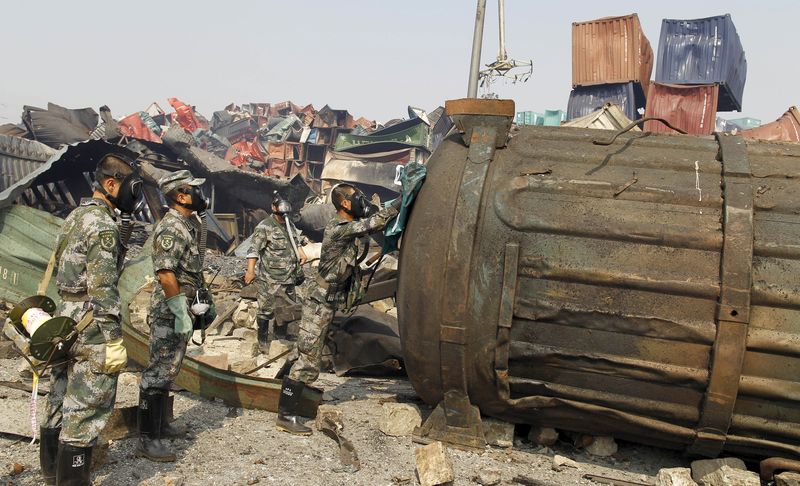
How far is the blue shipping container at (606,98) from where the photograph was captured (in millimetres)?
20781

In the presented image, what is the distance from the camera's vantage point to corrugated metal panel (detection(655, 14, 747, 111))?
2009 cm

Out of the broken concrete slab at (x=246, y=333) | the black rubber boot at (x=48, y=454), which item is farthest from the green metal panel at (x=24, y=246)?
the black rubber boot at (x=48, y=454)

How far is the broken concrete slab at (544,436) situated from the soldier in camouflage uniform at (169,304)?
2508mm

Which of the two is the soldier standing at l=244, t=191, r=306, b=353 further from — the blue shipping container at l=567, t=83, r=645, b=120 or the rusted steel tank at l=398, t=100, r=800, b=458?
the blue shipping container at l=567, t=83, r=645, b=120

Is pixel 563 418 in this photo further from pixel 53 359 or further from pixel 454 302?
pixel 53 359

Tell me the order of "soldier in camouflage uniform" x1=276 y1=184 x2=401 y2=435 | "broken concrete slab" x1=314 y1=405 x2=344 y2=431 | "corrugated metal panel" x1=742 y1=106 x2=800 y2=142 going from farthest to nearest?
"corrugated metal panel" x1=742 y1=106 x2=800 y2=142 < "soldier in camouflage uniform" x1=276 y1=184 x2=401 y2=435 < "broken concrete slab" x1=314 y1=405 x2=344 y2=431

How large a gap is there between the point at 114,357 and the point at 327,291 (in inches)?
74.9

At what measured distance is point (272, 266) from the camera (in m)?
8.20

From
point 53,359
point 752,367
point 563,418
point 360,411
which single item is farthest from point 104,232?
point 752,367

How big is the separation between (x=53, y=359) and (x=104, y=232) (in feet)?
2.49

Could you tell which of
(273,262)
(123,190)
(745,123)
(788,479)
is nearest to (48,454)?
(123,190)

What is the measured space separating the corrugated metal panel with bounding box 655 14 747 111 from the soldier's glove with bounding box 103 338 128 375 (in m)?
20.8

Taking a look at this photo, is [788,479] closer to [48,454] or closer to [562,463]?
[562,463]

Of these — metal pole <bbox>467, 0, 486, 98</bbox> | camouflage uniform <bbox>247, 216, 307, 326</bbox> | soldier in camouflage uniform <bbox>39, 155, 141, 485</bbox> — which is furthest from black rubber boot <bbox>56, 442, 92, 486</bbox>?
metal pole <bbox>467, 0, 486, 98</bbox>
